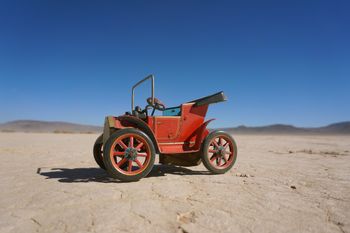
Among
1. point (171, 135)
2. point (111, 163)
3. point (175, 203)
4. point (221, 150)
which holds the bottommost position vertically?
point (175, 203)

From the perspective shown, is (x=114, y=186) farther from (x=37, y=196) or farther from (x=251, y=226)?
(x=251, y=226)

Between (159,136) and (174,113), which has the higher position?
(174,113)

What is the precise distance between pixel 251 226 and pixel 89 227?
4.72ft

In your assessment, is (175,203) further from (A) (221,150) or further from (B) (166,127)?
(A) (221,150)

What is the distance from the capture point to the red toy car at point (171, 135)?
4.04 meters

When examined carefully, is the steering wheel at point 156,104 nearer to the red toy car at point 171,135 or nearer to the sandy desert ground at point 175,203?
the red toy car at point 171,135

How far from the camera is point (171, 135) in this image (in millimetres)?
4605

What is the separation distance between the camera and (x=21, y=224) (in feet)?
7.66

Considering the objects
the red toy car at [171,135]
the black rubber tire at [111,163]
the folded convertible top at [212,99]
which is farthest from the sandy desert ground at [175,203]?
the folded convertible top at [212,99]

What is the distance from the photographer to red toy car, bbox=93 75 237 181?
404 centimetres

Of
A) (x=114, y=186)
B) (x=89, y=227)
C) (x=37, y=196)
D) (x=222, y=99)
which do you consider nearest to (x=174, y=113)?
(x=222, y=99)

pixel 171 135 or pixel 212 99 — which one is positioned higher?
pixel 212 99

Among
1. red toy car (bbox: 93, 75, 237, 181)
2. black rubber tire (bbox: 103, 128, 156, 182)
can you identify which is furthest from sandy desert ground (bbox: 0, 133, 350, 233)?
red toy car (bbox: 93, 75, 237, 181)

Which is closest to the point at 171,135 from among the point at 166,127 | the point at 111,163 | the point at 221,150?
the point at 166,127
